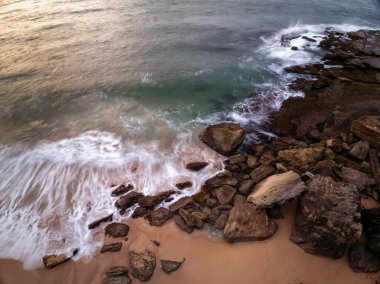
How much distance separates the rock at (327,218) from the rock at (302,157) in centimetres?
151

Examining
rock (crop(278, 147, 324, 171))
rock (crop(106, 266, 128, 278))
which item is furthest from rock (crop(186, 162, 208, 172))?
rock (crop(106, 266, 128, 278))

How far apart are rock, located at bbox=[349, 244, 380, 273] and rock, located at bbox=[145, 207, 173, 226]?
478 centimetres

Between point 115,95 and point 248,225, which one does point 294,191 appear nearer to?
point 248,225

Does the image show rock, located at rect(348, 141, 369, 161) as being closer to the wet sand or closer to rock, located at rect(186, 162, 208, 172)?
the wet sand

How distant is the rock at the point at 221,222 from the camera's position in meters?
7.94

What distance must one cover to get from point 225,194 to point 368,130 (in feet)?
19.2

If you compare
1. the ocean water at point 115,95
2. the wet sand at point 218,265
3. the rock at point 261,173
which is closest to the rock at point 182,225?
the wet sand at point 218,265

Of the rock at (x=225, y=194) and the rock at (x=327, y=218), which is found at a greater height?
the rock at (x=327, y=218)

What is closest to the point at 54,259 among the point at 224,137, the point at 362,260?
the point at 224,137

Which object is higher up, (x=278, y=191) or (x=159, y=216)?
(x=278, y=191)

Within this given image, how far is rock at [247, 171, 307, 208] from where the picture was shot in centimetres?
787

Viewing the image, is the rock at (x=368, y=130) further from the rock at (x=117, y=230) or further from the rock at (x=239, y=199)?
the rock at (x=117, y=230)

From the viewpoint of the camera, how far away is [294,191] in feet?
25.8

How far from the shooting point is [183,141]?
11.2 metres
